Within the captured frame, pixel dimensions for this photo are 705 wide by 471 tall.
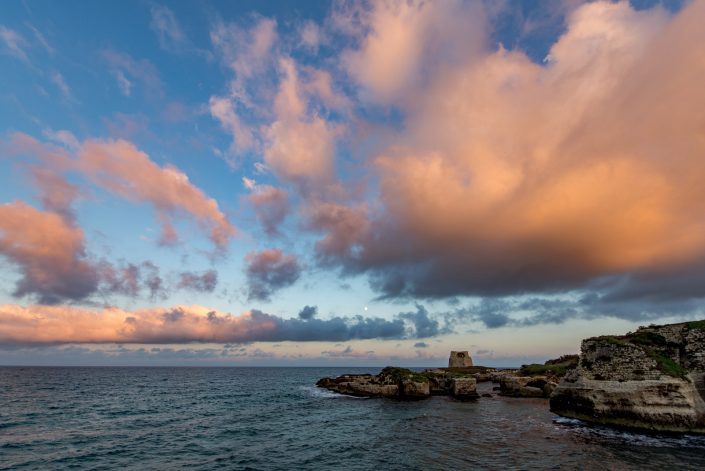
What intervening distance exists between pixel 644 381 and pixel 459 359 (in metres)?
102

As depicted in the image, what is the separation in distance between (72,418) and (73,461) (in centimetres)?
2765

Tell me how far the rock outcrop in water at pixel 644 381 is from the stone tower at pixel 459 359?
90453mm

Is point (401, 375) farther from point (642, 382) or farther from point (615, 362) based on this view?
point (642, 382)

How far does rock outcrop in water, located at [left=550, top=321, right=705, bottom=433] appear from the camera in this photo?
124ft

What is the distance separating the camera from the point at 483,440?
3831cm

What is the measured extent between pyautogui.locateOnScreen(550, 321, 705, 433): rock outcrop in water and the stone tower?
297 feet

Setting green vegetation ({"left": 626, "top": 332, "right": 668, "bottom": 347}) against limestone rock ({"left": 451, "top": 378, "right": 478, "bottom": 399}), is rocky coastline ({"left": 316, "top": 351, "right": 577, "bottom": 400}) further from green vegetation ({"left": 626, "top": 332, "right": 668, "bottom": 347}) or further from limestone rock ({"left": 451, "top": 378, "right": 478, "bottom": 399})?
green vegetation ({"left": 626, "top": 332, "right": 668, "bottom": 347})

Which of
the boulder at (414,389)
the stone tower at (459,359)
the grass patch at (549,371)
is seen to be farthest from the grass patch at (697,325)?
the stone tower at (459,359)

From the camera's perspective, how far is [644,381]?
39.0m

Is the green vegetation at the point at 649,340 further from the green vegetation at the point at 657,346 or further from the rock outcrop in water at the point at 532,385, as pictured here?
the rock outcrop in water at the point at 532,385

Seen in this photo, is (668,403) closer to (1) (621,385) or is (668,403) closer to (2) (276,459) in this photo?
(1) (621,385)

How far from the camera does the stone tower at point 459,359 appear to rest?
134875 millimetres

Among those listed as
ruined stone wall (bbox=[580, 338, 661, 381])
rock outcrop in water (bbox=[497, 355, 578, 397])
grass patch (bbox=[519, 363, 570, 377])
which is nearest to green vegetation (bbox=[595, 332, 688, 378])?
ruined stone wall (bbox=[580, 338, 661, 381])

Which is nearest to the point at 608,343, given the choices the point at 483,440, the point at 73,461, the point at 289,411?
the point at 483,440
